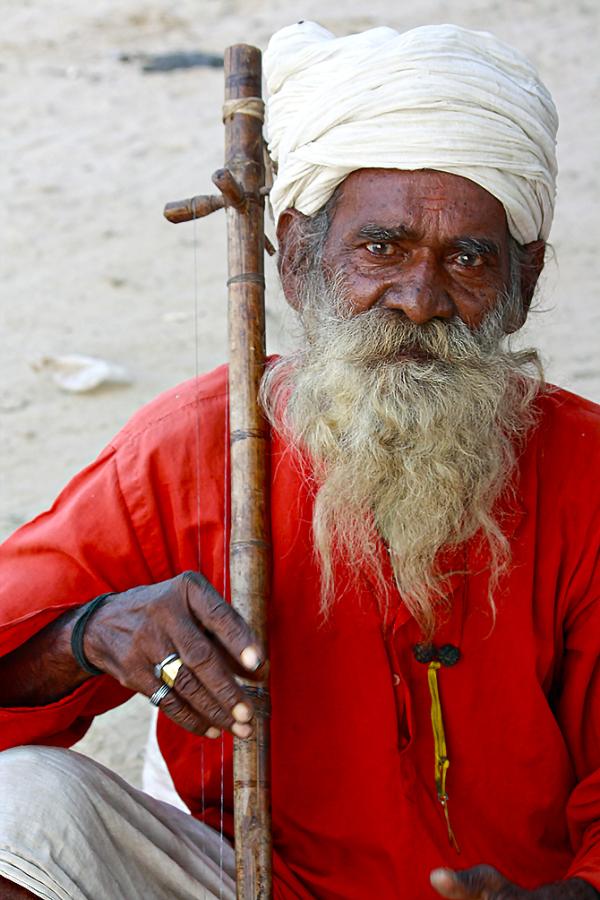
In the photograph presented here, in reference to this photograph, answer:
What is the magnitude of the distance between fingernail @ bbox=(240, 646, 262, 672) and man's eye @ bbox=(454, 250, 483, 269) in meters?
0.93

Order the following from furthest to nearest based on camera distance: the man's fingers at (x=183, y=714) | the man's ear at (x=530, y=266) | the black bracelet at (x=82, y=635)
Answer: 1. the man's ear at (x=530, y=266)
2. the black bracelet at (x=82, y=635)
3. the man's fingers at (x=183, y=714)

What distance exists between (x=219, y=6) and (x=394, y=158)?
843cm

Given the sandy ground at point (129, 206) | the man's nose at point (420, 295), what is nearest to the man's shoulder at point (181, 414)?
the man's nose at point (420, 295)

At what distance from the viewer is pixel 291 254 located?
2.88 meters

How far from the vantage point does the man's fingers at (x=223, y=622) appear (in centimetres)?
216

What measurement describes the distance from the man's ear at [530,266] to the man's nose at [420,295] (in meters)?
0.31

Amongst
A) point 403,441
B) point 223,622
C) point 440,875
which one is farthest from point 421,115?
point 440,875

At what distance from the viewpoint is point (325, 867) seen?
2.59m

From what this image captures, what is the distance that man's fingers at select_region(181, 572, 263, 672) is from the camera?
216cm

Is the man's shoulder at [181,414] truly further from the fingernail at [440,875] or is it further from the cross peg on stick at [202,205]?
the fingernail at [440,875]

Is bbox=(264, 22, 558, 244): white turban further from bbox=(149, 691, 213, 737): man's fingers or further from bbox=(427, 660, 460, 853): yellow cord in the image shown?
bbox=(149, 691, 213, 737): man's fingers

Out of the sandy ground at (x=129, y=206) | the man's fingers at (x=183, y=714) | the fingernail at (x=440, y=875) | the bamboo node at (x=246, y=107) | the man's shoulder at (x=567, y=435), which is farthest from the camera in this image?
the sandy ground at (x=129, y=206)

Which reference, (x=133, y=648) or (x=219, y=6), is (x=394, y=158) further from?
(x=219, y=6)

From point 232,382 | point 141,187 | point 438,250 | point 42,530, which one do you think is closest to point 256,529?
point 232,382
